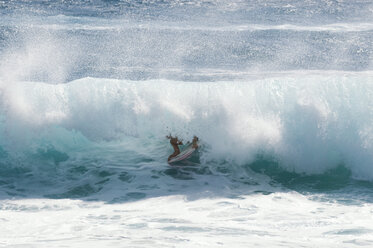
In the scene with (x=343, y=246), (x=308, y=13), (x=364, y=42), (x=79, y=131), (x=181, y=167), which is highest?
(x=308, y=13)

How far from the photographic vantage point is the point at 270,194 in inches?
500

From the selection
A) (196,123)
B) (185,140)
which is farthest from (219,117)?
(185,140)

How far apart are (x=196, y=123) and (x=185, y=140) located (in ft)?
1.96

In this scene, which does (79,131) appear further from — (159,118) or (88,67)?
(88,67)

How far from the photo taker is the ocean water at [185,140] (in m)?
10.1

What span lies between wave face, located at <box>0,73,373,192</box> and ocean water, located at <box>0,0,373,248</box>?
0.04 metres

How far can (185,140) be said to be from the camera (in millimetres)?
15164

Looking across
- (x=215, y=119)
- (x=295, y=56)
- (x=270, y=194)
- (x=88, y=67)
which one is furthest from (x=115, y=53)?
(x=270, y=194)

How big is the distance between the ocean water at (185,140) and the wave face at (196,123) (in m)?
0.04

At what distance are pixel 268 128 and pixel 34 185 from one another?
6591 millimetres

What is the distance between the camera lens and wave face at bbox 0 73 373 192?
1448 cm

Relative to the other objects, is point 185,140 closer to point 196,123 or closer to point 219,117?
point 196,123

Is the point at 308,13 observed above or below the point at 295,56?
above

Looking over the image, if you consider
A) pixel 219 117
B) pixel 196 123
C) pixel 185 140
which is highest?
pixel 219 117
